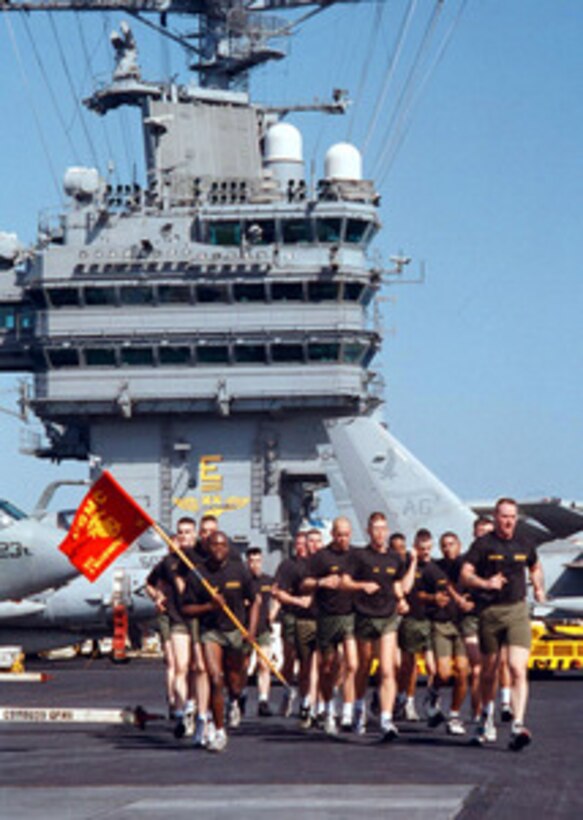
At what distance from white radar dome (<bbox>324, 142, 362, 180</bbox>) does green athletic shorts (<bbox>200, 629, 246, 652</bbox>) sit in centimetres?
4820

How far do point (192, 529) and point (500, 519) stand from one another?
3.79m

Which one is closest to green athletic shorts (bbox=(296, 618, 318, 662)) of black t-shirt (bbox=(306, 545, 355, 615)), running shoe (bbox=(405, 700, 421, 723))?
running shoe (bbox=(405, 700, 421, 723))

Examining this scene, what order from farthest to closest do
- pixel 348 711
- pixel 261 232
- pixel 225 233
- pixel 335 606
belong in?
pixel 225 233 < pixel 261 232 < pixel 348 711 < pixel 335 606

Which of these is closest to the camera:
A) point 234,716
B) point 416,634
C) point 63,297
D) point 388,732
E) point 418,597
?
point 388,732

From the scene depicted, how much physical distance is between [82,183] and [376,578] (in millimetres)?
48474

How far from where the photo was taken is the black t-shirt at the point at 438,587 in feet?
68.6

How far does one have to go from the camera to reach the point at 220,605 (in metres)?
18.1

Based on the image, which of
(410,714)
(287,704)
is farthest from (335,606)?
(287,704)

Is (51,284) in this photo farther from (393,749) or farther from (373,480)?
(393,749)

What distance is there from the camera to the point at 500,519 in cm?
1786

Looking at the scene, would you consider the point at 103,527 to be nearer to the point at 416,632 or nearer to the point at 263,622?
the point at 416,632

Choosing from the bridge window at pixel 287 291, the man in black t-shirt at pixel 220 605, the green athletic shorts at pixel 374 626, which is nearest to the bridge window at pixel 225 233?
the bridge window at pixel 287 291

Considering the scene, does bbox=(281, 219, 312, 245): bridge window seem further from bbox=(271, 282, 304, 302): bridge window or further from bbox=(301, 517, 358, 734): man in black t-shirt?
bbox=(301, 517, 358, 734): man in black t-shirt

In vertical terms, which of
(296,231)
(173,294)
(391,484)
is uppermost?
(296,231)
